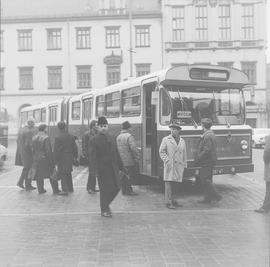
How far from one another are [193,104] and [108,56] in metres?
40.0

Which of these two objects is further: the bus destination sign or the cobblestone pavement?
the bus destination sign

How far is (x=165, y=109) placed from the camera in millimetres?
12266

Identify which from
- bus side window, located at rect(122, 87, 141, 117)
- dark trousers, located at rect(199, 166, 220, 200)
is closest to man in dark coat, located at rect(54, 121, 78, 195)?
bus side window, located at rect(122, 87, 141, 117)

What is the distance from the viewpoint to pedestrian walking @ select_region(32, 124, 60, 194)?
12.6 metres

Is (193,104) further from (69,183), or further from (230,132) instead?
(69,183)

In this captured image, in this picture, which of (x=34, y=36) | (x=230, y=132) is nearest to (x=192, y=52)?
(x=34, y=36)

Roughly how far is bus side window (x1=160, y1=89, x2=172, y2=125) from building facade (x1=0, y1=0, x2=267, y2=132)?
38.7 metres

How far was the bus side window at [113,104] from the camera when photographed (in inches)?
623

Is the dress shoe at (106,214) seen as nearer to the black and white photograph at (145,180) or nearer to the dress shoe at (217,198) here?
the black and white photograph at (145,180)

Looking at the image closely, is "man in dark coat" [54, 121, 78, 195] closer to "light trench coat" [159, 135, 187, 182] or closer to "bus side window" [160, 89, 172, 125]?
"bus side window" [160, 89, 172, 125]

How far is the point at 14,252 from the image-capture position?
6.88 m

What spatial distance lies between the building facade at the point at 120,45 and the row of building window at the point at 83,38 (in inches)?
3.9

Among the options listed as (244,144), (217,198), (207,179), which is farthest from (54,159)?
(244,144)

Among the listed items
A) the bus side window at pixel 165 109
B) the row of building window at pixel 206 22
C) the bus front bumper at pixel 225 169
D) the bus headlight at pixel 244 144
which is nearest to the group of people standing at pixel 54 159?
the bus side window at pixel 165 109
